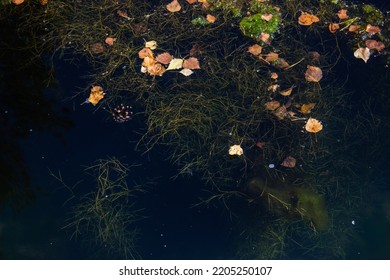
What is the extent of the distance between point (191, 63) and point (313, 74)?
2.84 ft

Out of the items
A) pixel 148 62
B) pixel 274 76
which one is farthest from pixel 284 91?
pixel 148 62

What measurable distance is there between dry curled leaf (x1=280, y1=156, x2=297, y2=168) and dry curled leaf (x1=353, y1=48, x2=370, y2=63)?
960mm

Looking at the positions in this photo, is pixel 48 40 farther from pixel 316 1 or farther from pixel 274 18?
pixel 316 1

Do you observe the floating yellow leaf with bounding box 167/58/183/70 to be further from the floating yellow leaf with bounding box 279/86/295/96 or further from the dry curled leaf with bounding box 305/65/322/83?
the dry curled leaf with bounding box 305/65/322/83

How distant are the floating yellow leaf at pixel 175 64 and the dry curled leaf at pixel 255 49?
1.68 feet

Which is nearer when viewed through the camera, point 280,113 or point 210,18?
point 280,113

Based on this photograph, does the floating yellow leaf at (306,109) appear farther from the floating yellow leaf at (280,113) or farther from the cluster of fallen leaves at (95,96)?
the cluster of fallen leaves at (95,96)

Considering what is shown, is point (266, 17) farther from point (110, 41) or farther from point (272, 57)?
point (110, 41)

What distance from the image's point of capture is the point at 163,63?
10.1 ft

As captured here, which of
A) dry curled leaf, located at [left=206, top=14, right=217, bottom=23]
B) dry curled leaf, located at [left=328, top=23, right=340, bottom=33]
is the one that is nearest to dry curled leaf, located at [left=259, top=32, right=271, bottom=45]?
dry curled leaf, located at [left=206, top=14, right=217, bottom=23]

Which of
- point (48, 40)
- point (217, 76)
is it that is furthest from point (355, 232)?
point (48, 40)

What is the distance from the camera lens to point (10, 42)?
3.12m

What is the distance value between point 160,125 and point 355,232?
140 centimetres

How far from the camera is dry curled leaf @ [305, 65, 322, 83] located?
3033 mm
